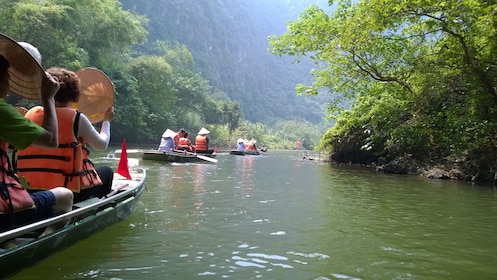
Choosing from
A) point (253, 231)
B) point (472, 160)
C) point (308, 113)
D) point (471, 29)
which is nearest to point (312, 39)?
point (471, 29)

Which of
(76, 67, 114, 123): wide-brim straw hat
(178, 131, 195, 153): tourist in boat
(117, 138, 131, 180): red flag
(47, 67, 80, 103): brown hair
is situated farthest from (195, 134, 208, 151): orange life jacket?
(47, 67, 80, 103): brown hair

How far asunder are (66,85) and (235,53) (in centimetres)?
11828

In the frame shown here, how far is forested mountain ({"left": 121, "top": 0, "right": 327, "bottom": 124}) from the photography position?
102938 mm

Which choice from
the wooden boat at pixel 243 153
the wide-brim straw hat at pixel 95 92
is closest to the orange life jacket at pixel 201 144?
the wooden boat at pixel 243 153

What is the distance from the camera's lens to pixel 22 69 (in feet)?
9.46

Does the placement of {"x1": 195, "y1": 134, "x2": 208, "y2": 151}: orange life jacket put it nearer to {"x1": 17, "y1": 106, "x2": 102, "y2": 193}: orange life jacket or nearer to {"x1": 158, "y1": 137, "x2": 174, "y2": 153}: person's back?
{"x1": 158, "y1": 137, "x2": 174, "y2": 153}: person's back

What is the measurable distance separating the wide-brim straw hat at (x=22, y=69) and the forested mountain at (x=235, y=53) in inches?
3410

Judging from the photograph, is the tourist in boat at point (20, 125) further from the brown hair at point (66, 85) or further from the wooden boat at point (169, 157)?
the wooden boat at point (169, 157)

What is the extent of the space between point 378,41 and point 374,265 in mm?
11091

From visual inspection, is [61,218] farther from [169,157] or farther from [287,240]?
[169,157]

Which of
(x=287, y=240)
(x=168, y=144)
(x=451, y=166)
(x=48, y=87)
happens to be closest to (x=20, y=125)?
(x=48, y=87)

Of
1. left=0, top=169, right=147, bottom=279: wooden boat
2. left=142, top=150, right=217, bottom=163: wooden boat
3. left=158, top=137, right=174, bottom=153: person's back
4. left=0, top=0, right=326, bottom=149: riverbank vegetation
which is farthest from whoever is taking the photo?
left=0, top=0, right=326, bottom=149: riverbank vegetation

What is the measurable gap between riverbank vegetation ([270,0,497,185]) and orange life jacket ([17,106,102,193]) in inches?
361

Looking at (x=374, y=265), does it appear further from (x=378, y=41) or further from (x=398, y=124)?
(x=398, y=124)
